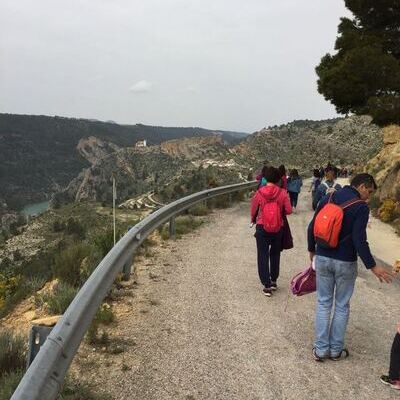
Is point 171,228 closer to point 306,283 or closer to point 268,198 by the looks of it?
point 268,198

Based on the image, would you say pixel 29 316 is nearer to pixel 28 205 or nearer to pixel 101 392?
pixel 101 392

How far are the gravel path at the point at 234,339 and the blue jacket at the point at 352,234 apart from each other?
41.1 inches

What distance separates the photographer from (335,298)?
195 inches

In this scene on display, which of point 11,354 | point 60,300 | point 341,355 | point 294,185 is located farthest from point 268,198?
point 294,185

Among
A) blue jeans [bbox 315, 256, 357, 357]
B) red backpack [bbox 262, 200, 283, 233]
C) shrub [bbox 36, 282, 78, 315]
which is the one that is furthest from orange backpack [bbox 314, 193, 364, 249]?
shrub [bbox 36, 282, 78, 315]

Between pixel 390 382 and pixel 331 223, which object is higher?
pixel 331 223

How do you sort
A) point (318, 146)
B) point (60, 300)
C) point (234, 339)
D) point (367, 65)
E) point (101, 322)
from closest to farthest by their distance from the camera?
1. point (234, 339)
2. point (101, 322)
3. point (60, 300)
4. point (367, 65)
5. point (318, 146)

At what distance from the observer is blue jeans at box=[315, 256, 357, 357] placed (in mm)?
4891

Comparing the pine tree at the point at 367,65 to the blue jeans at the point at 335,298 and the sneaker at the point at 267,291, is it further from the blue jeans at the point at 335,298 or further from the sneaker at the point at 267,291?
the blue jeans at the point at 335,298

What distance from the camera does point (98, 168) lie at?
170 m

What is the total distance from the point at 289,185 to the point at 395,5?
7627 millimetres

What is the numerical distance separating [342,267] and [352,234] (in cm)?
34

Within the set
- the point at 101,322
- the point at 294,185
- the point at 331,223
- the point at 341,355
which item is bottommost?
the point at 341,355

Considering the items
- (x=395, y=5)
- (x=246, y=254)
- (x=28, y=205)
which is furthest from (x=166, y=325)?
(x=28, y=205)
